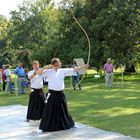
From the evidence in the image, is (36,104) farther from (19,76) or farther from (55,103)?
(19,76)

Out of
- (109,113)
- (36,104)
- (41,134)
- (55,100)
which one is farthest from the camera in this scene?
(109,113)

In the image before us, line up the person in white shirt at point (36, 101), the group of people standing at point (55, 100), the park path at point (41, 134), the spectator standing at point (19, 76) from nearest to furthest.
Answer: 1. the park path at point (41, 134)
2. the group of people standing at point (55, 100)
3. the person in white shirt at point (36, 101)
4. the spectator standing at point (19, 76)

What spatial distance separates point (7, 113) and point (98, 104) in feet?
11.3

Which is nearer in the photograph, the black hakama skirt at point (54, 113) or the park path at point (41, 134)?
the park path at point (41, 134)

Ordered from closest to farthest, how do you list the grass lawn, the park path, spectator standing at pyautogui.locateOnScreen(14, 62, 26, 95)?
the park path < the grass lawn < spectator standing at pyautogui.locateOnScreen(14, 62, 26, 95)

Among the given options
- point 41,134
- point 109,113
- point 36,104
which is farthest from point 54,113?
point 109,113

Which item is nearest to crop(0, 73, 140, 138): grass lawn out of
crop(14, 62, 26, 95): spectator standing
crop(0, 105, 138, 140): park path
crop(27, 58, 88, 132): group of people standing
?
crop(0, 105, 138, 140): park path

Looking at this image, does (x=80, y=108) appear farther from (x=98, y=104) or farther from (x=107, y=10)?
(x=107, y=10)

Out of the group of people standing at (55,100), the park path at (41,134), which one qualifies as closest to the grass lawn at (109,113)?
the park path at (41,134)

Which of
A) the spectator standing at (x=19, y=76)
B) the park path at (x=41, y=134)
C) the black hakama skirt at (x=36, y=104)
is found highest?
the spectator standing at (x=19, y=76)

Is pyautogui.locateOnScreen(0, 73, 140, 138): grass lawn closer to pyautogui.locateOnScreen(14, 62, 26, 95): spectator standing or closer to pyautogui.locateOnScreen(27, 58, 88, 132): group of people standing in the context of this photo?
pyautogui.locateOnScreen(27, 58, 88, 132): group of people standing

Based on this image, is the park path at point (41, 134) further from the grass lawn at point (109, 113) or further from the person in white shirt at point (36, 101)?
the grass lawn at point (109, 113)

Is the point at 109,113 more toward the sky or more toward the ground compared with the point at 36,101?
more toward the ground

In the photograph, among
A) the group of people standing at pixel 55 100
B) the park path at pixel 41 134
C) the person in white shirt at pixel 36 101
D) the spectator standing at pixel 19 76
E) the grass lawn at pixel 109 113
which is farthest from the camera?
the spectator standing at pixel 19 76
